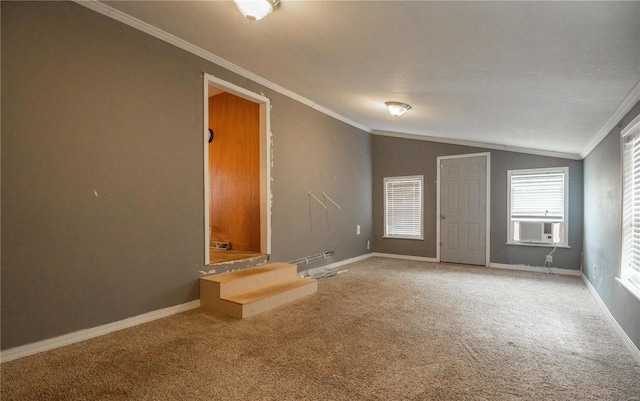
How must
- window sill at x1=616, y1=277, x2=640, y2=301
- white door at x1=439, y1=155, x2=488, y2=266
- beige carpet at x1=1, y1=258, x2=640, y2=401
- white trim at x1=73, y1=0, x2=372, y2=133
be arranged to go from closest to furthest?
beige carpet at x1=1, y1=258, x2=640, y2=401
window sill at x1=616, y1=277, x2=640, y2=301
white trim at x1=73, y1=0, x2=372, y2=133
white door at x1=439, y1=155, x2=488, y2=266

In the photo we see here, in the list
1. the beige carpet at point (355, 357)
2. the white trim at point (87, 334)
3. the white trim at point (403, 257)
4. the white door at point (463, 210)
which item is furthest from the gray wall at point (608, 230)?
the white trim at point (87, 334)

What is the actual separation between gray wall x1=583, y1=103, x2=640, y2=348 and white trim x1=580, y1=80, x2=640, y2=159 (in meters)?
0.05

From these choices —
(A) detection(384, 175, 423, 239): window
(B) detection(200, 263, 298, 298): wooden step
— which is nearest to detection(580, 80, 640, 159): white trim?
(A) detection(384, 175, 423, 239): window

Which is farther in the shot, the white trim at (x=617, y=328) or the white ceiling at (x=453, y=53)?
the white trim at (x=617, y=328)

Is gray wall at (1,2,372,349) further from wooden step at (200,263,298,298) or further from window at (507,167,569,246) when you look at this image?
window at (507,167,569,246)

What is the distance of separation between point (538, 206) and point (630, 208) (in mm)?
3090

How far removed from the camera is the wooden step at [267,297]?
3237mm

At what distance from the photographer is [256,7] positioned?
2451mm

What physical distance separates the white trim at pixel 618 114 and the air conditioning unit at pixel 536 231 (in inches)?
59.0

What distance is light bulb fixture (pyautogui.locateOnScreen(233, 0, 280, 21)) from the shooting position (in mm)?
2412

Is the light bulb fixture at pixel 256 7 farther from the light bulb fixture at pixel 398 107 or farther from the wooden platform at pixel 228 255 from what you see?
the wooden platform at pixel 228 255

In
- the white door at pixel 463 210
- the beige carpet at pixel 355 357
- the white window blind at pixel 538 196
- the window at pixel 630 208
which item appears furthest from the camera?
the white door at pixel 463 210

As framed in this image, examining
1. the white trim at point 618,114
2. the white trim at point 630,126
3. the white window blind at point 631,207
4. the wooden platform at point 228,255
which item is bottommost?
the wooden platform at point 228,255

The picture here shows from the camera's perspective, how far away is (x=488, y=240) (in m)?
6.05
